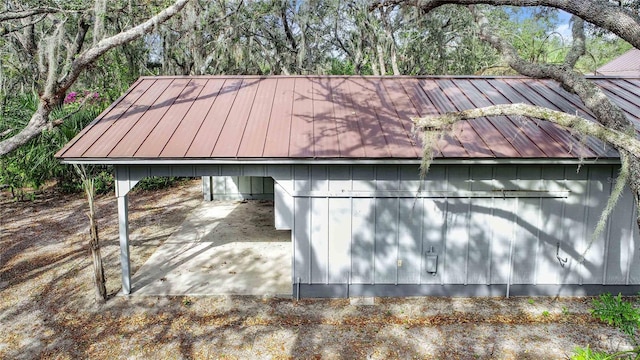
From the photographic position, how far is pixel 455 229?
6.09m

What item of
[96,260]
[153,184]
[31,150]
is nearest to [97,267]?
[96,260]

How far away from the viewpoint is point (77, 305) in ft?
19.6

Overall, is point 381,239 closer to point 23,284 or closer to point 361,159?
point 361,159

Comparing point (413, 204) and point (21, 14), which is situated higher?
point (21, 14)

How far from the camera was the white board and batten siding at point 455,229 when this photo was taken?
236 inches

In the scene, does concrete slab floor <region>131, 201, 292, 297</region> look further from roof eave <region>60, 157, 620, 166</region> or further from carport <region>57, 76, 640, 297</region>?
roof eave <region>60, 157, 620, 166</region>

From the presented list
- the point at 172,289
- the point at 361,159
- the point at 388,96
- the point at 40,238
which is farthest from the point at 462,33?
the point at 40,238

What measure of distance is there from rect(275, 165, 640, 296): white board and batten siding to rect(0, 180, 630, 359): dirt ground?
1.14 feet

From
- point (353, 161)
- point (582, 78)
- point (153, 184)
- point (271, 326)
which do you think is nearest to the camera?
point (582, 78)

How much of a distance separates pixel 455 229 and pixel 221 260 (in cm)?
437

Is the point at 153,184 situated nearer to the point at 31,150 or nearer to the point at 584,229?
the point at 31,150

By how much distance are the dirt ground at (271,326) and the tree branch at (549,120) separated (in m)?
2.64

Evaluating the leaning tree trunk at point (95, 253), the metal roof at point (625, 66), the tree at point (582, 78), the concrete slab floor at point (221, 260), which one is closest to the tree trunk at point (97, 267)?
the leaning tree trunk at point (95, 253)

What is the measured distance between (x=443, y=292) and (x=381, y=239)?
1.31 meters
